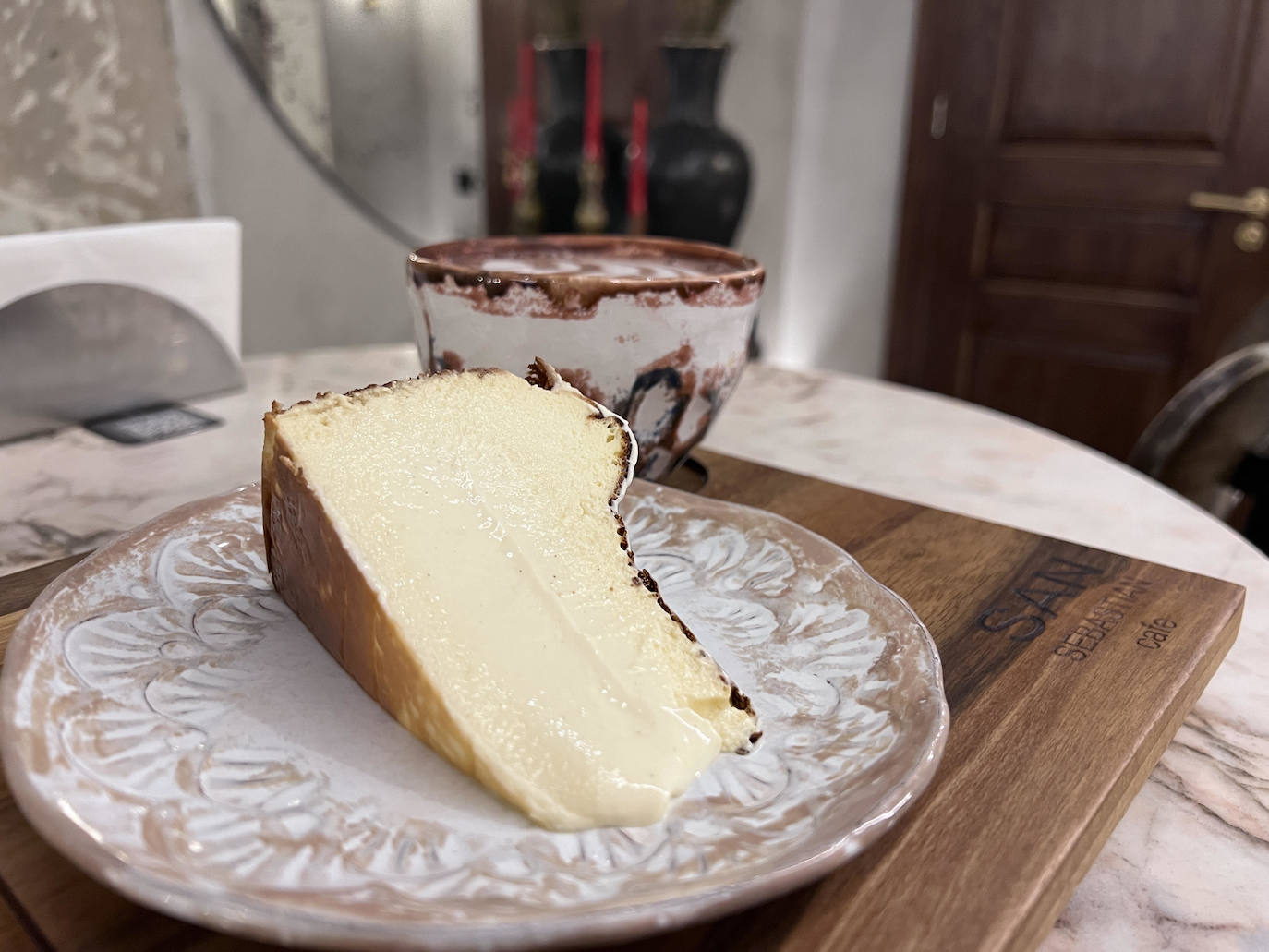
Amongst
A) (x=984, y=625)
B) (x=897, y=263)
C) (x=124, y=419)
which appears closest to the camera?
(x=984, y=625)

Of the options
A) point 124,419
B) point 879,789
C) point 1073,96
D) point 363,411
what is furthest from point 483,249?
point 1073,96

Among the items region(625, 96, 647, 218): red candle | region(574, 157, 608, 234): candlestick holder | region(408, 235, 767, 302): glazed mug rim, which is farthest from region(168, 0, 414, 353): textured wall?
region(408, 235, 767, 302): glazed mug rim

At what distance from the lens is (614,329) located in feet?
2.05

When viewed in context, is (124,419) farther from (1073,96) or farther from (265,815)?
(1073,96)

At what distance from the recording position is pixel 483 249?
75 cm

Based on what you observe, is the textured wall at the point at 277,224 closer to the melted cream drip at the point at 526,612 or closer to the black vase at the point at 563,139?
the black vase at the point at 563,139

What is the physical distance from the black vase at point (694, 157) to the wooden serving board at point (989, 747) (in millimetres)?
1222

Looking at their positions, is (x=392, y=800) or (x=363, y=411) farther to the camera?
(x=363, y=411)

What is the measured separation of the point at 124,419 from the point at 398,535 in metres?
0.62

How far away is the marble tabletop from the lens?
386mm

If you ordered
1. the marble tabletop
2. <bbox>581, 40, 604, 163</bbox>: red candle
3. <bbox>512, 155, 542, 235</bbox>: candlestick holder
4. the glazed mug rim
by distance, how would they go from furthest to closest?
1. <bbox>512, 155, 542, 235</bbox>: candlestick holder
2. <bbox>581, 40, 604, 163</bbox>: red candle
3. the glazed mug rim
4. the marble tabletop

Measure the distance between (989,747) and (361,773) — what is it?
270 mm

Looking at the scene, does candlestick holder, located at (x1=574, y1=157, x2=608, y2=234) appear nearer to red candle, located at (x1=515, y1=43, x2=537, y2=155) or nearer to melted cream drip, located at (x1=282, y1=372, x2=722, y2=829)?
red candle, located at (x1=515, y1=43, x2=537, y2=155)

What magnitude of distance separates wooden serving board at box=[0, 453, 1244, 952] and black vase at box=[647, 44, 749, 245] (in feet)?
4.01
